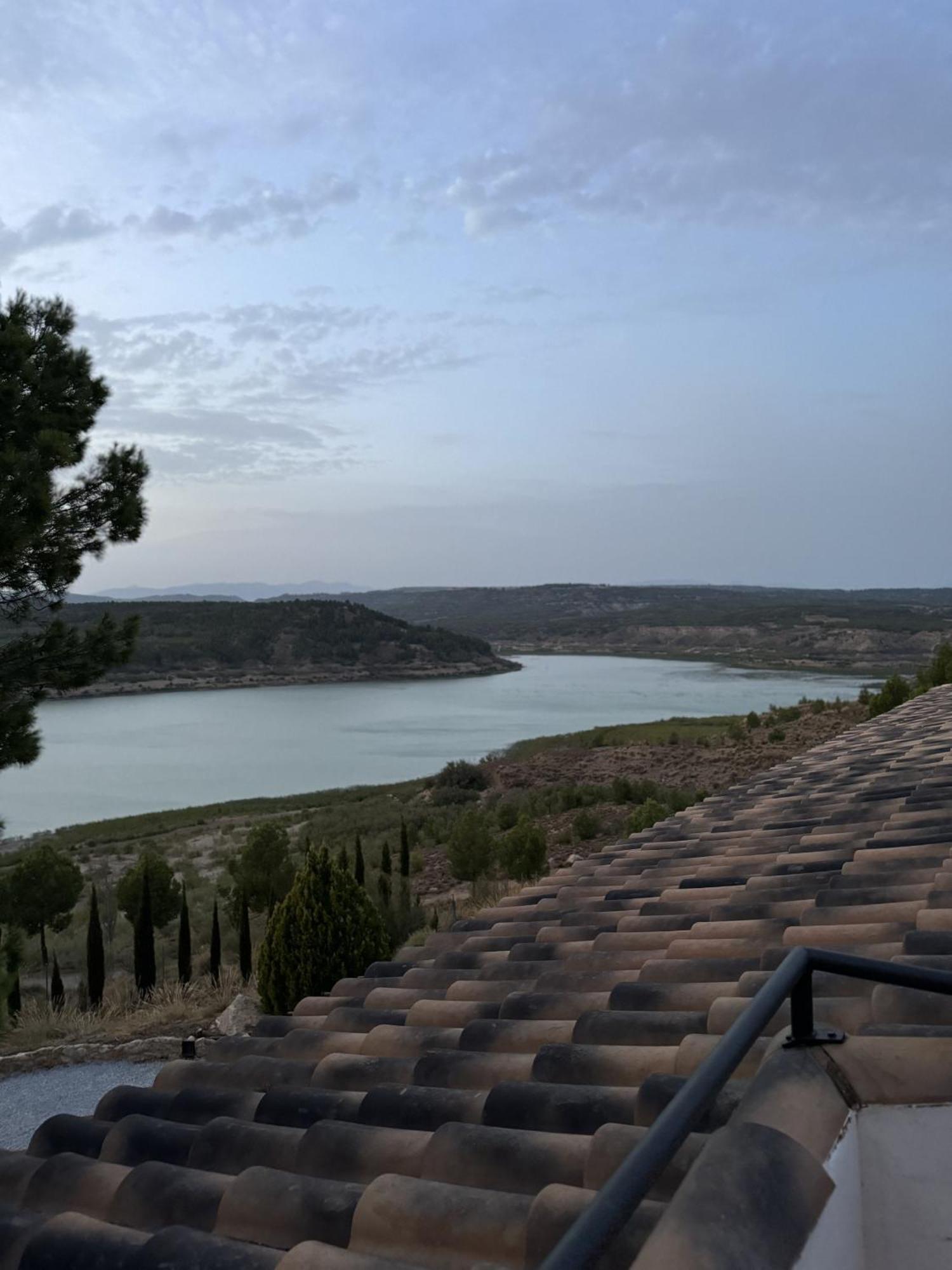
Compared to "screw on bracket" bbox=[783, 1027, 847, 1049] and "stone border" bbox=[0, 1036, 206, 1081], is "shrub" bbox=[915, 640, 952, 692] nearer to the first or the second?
"stone border" bbox=[0, 1036, 206, 1081]

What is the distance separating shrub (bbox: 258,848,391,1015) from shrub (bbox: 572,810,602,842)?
29.3 ft

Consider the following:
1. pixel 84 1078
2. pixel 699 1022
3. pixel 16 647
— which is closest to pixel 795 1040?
pixel 699 1022

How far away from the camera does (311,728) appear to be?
148ft

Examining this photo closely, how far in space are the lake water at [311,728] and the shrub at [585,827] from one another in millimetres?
15176

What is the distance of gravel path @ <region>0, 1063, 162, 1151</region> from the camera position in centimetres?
638

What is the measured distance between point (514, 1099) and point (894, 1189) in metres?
0.71

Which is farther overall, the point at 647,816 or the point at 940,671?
the point at 940,671

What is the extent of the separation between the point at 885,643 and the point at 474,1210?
76.6 metres

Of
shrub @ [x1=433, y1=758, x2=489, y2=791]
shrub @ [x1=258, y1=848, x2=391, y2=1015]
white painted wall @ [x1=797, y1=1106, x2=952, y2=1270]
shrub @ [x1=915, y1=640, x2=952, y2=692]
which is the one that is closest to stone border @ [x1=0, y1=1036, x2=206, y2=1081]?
shrub @ [x1=258, y1=848, x2=391, y2=1015]

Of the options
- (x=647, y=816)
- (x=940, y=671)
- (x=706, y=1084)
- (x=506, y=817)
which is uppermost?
(x=706, y=1084)

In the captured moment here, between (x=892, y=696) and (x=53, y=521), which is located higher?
(x=53, y=521)

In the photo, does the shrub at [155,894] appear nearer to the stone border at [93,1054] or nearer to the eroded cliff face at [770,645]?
the stone border at [93,1054]

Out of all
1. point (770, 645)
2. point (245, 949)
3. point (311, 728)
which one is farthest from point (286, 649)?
point (245, 949)

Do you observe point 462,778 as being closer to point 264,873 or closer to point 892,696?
point 892,696
